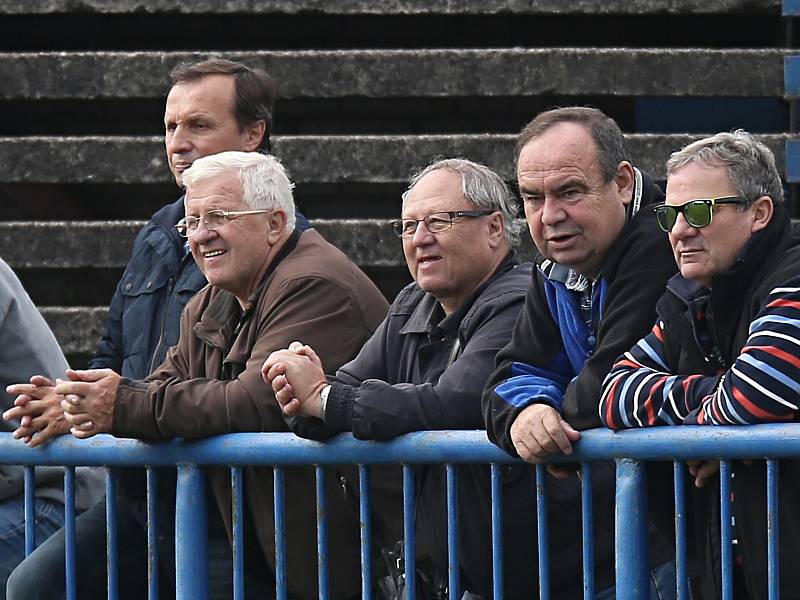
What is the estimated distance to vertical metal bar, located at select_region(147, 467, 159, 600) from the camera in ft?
14.4

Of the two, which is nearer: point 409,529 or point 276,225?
point 409,529

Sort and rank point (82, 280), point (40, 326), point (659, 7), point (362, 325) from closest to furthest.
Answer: point (362, 325) → point (40, 326) → point (659, 7) → point (82, 280)

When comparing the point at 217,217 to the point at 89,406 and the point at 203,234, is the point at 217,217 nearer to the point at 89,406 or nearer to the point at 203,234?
the point at 203,234

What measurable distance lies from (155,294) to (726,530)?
228 centimetres

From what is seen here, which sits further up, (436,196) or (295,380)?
(436,196)

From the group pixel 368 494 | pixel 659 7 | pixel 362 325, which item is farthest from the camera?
pixel 659 7

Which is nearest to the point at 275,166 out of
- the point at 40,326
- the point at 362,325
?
the point at 362,325

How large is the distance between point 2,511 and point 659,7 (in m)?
3.80

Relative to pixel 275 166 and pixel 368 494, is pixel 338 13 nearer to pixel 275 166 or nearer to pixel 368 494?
pixel 275 166

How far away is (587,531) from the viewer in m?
3.87

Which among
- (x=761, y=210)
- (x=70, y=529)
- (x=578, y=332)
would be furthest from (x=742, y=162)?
(x=70, y=529)

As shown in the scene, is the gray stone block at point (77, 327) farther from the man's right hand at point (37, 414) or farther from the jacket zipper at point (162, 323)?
the man's right hand at point (37, 414)

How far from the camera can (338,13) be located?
7.43m

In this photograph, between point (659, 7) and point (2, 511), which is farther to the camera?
point (659, 7)
